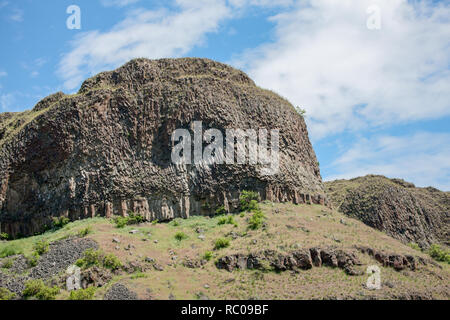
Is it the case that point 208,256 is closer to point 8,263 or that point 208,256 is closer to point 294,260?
point 294,260

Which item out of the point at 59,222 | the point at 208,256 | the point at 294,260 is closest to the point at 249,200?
the point at 208,256

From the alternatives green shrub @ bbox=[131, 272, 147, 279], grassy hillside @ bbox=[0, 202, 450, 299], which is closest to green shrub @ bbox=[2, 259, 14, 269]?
grassy hillside @ bbox=[0, 202, 450, 299]

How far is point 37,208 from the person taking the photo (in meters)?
60.9

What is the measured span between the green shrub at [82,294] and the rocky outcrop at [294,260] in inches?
474

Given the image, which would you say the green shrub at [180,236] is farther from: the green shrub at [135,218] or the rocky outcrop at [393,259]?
the rocky outcrop at [393,259]

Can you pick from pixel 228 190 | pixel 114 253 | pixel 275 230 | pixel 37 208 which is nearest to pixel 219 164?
pixel 228 190

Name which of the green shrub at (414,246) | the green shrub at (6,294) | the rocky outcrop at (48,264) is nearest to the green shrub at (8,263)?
the rocky outcrop at (48,264)

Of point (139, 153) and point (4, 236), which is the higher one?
point (139, 153)

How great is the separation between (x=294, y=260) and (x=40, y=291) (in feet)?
71.8

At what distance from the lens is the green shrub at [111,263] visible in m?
45.4

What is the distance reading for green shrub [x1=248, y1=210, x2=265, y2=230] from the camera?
5359 cm

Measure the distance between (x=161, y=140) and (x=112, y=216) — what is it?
11.2 meters

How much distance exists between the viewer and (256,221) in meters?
53.8
